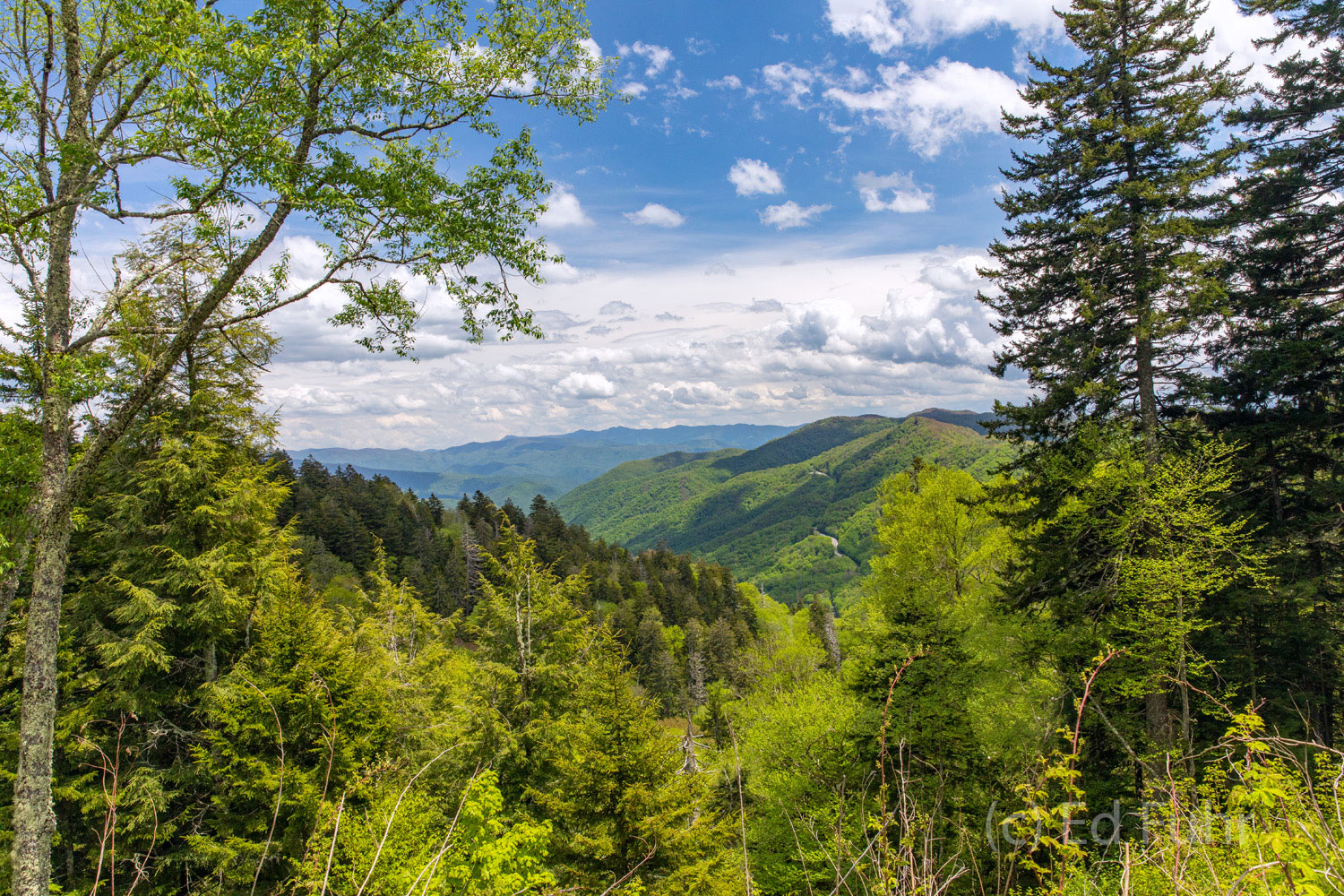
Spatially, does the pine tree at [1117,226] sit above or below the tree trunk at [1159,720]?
above

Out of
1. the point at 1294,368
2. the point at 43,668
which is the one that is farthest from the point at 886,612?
the point at 43,668

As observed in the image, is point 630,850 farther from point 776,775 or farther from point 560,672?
point 776,775

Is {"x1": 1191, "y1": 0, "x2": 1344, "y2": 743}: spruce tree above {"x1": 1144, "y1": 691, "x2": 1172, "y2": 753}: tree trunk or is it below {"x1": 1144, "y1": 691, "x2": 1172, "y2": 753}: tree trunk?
above

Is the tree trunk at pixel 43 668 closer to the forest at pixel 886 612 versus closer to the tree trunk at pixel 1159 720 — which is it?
the forest at pixel 886 612

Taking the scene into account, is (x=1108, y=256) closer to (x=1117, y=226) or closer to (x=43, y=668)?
(x=1117, y=226)

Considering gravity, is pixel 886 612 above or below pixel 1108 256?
below

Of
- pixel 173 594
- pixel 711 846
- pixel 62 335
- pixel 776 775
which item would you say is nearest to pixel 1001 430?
pixel 776 775

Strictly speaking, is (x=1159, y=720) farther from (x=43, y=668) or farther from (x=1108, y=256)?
(x=43, y=668)

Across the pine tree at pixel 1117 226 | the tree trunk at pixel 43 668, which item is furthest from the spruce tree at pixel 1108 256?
the tree trunk at pixel 43 668

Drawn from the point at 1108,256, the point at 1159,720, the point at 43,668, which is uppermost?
the point at 1108,256

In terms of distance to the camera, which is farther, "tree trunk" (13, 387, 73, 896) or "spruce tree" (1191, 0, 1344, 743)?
"spruce tree" (1191, 0, 1344, 743)

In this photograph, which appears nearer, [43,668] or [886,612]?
[43,668]

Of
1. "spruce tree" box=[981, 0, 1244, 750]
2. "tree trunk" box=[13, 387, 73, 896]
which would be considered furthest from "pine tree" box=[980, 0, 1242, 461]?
"tree trunk" box=[13, 387, 73, 896]

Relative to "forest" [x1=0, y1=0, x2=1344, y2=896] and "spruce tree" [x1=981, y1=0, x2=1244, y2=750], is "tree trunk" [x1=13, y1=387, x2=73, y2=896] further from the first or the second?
"spruce tree" [x1=981, y1=0, x2=1244, y2=750]
